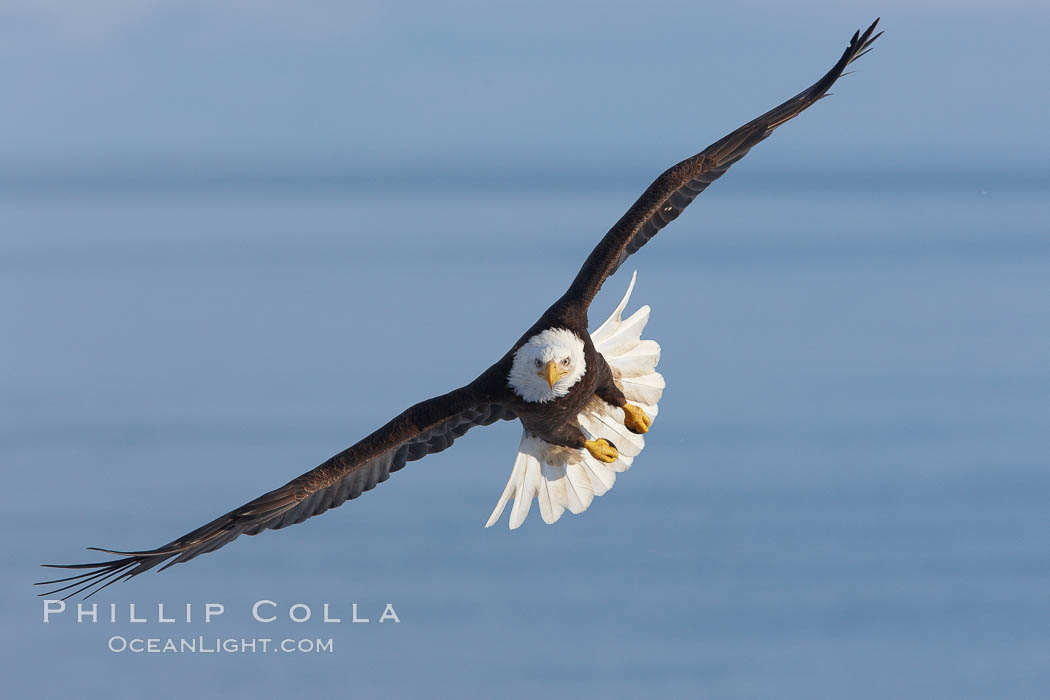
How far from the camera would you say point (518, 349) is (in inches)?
347

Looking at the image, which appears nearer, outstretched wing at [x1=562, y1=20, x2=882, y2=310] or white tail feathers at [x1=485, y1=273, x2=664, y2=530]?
outstretched wing at [x1=562, y1=20, x2=882, y2=310]

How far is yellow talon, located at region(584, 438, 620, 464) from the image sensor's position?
9.45m

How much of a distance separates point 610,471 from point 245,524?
2673 mm

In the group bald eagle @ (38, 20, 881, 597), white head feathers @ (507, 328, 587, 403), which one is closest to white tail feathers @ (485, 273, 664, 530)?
bald eagle @ (38, 20, 881, 597)

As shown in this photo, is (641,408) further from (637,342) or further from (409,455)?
(409,455)

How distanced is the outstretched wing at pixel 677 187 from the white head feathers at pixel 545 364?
13.6 inches

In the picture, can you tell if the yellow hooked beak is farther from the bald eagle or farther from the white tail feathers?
the white tail feathers

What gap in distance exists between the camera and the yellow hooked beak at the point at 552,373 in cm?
854

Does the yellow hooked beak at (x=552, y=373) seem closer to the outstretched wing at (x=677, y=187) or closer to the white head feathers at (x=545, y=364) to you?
the white head feathers at (x=545, y=364)

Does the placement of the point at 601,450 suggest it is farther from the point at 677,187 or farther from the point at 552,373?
the point at 677,187

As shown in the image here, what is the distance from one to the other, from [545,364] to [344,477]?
1.20 meters

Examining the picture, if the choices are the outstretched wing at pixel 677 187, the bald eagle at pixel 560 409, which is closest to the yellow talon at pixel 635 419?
the bald eagle at pixel 560 409

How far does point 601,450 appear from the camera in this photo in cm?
947

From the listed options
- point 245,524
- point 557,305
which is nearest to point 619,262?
point 557,305
